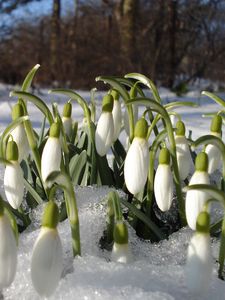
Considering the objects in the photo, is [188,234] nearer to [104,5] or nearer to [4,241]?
[4,241]

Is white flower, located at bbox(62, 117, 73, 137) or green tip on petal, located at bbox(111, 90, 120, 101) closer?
green tip on petal, located at bbox(111, 90, 120, 101)

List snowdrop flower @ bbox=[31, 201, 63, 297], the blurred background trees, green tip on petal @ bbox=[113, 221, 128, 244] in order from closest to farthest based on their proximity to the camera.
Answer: snowdrop flower @ bbox=[31, 201, 63, 297], green tip on petal @ bbox=[113, 221, 128, 244], the blurred background trees

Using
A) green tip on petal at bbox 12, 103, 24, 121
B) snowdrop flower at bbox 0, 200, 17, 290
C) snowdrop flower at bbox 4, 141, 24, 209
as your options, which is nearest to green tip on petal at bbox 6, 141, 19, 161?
snowdrop flower at bbox 4, 141, 24, 209

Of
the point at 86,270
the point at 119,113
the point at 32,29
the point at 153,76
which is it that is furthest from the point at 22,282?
the point at 32,29

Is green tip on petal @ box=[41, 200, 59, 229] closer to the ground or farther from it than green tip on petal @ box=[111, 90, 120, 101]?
closer to the ground

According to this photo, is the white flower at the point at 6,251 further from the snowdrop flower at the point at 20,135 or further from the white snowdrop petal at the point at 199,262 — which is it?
the snowdrop flower at the point at 20,135

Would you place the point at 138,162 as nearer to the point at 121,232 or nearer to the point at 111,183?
the point at 121,232

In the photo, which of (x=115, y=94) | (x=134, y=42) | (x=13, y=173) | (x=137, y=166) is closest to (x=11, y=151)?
(x=13, y=173)

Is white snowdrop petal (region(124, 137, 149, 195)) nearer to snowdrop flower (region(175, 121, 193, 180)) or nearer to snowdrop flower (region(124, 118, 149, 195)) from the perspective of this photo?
snowdrop flower (region(124, 118, 149, 195))
